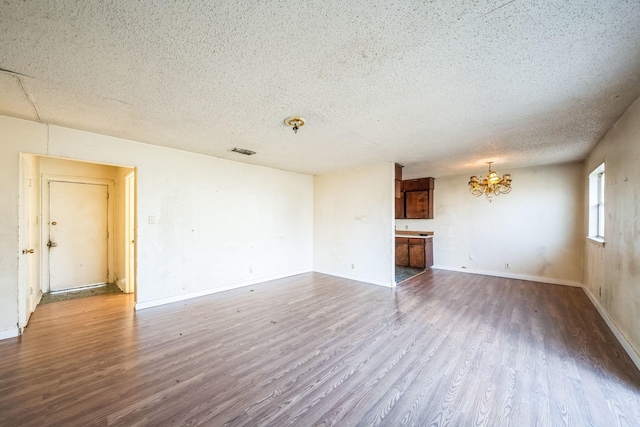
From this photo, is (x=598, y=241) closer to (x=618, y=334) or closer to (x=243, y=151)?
(x=618, y=334)

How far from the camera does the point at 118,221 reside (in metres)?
4.99

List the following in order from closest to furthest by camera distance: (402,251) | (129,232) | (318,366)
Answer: (318,366) → (129,232) → (402,251)

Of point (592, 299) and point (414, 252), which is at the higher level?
point (414, 252)

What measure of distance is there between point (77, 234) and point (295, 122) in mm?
4889

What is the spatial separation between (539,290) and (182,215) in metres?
6.48

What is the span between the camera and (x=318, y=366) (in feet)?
7.30

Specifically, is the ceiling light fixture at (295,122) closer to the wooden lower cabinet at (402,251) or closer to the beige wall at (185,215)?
the beige wall at (185,215)

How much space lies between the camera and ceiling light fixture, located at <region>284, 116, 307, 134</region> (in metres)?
2.68

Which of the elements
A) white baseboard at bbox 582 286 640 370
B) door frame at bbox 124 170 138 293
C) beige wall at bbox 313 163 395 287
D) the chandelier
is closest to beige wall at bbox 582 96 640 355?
white baseboard at bbox 582 286 640 370

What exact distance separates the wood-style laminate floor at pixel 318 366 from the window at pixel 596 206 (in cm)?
151

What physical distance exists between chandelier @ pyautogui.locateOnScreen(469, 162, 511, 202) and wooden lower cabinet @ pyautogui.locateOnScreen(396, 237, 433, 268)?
67.3 inches

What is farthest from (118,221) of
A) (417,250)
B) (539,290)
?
(539,290)

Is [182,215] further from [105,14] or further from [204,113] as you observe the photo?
[105,14]

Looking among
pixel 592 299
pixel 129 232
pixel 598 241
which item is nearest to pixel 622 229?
pixel 598 241
